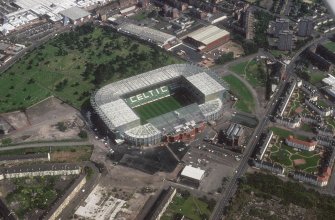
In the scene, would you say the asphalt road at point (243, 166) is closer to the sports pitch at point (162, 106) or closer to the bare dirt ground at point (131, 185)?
the bare dirt ground at point (131, 185)

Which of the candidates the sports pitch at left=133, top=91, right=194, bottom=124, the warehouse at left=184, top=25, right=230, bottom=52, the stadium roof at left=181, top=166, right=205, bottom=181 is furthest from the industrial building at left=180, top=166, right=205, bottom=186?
the warehouse at left=184, top=25, right=230, bottom=52

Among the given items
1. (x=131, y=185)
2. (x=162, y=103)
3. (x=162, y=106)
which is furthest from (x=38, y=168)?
(x=162, y=103)

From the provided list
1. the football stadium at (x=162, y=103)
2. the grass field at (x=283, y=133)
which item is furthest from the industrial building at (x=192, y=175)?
the grass field at (x=283, y=133)

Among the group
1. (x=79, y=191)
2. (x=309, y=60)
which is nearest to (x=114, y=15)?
(x=309, y=60)

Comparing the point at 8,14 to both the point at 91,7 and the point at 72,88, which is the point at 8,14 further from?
the point at 72,88

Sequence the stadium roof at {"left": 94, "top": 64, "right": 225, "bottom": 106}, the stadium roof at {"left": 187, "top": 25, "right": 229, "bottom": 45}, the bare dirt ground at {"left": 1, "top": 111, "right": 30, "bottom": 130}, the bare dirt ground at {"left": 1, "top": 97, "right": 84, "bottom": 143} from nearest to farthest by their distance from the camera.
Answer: the bare dirt ground at {"left": 1, "top": 97, "right": 84, "bottom": 143}, the bare dirt ground at {"left": 1, "top": 111, "right": 30, "bottom": 130}, the stadium roof at {"left": 94, "top": 64, "right": 225, "bottom": 106}, the stadium roof at {"left": 187, "top": 25, "right": 229, "bottom": 45}

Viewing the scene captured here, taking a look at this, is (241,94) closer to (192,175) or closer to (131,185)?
(192,175)

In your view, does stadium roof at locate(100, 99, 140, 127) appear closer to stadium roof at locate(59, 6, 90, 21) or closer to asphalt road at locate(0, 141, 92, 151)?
asphalt road at locate(0, 141, 92, 151)
